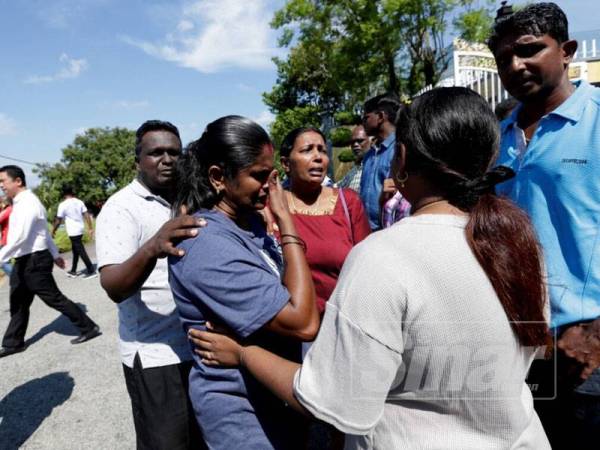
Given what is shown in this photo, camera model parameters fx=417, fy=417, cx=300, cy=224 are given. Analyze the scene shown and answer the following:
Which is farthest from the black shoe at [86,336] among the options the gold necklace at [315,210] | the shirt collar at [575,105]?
the shirt collar at [575,105]

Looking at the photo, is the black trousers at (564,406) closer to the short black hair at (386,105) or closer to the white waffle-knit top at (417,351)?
the white waffle-knit top at (417,351)

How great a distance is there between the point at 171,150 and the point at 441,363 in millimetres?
1757

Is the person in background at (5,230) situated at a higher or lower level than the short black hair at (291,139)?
lower

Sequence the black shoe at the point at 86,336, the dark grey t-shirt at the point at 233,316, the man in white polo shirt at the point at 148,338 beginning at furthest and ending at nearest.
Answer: the black shoe at the point at 86,336, the man in white polo shirt at the point at 148,338, the dark grey t-shirt at the point at 233,316

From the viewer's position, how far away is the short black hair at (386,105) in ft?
12.0

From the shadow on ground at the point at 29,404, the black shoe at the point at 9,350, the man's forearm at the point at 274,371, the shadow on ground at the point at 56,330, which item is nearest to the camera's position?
the man's forearm at the point at 274,371

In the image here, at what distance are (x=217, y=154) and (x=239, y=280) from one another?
48 centimetres

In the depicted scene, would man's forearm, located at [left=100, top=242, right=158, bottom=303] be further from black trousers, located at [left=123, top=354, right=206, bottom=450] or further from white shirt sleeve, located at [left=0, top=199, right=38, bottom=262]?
white shirt sleeve, located at [left=0, top=199, right=38, bottom=262]

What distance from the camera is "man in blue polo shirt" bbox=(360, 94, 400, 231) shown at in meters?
3.42

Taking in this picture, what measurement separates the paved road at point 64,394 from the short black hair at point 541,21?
3.37 m

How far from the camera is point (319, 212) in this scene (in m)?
2.71

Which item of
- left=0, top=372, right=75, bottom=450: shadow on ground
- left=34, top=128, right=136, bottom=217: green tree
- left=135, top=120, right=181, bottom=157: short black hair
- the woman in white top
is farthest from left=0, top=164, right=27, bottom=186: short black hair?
left=34, top=128, right=136, bottom=217: green tree

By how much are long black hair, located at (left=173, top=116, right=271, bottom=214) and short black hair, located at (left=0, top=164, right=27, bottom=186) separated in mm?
4487

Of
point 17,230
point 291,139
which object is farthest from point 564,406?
point 17,230
